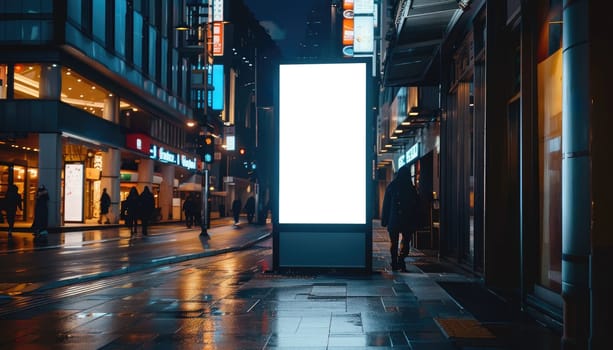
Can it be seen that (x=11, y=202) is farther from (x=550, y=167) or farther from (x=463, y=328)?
(x=550, y=167)

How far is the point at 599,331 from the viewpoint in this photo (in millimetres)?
4914

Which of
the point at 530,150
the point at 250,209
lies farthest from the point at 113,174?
the point at 530,150

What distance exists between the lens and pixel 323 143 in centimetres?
1180

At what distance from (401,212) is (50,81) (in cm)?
2264

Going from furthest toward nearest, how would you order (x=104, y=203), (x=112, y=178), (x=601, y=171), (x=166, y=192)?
(x=166, y=192) → (x=112, y=178) → (x=104, y=203) → (x=601, y=171)

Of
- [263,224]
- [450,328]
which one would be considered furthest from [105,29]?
[450,328]

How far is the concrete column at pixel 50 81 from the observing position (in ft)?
101

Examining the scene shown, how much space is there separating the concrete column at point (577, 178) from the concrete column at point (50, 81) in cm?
2885

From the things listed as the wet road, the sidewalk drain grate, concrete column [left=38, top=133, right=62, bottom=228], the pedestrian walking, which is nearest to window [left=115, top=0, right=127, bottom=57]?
the pedestrian walking

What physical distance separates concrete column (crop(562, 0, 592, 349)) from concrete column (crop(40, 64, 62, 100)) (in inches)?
1136

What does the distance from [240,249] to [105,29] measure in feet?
62.5

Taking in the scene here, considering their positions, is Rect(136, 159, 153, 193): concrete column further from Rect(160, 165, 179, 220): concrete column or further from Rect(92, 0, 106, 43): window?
Rect(92, 0, 106, 43): window

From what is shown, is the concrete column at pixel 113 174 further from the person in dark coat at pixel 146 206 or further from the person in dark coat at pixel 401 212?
the person in dark coat at pixel 401 212

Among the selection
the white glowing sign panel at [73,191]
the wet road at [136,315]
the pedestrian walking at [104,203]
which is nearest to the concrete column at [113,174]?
the pedestrian walking at [104,203]
